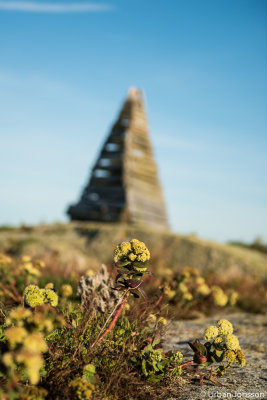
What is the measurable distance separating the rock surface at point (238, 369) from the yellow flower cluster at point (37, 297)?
2.91 feet

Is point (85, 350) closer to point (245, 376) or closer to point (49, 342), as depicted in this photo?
point (49, 342)

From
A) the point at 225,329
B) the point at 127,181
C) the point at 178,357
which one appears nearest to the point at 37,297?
the point at 178,357

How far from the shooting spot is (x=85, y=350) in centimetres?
213

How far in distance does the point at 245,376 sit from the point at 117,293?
1086mm

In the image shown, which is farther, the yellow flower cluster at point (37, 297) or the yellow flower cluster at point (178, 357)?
the yellow flower cluster at point (178, 357)

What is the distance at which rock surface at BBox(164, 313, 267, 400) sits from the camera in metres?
2.08

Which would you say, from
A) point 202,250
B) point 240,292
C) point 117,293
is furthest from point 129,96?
point 117,293

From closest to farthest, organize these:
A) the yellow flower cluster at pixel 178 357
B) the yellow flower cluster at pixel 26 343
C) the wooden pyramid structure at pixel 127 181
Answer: the yellow flower cluster at pixel 26 343 < the yellow flower cluster at pixel 178 357 < the wooden pyramid structure at pixel 127 181

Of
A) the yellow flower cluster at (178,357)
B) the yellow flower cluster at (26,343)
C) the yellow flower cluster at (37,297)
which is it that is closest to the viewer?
the yellow flower cluster at (26,343)

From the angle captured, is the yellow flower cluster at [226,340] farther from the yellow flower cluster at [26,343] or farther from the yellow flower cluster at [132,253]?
the yellow flower cluster at [26,343]

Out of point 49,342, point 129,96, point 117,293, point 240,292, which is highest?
point 129,96

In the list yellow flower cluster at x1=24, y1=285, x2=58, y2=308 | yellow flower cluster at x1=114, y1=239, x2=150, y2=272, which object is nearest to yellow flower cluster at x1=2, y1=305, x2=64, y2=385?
yellow flower cluster at x1=24, y1=285, x2=58, y2=308

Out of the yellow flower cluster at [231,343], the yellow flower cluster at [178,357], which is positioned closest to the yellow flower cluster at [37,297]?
the yellow flower cluster at [178,357]

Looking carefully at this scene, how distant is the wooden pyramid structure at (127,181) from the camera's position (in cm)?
1352
